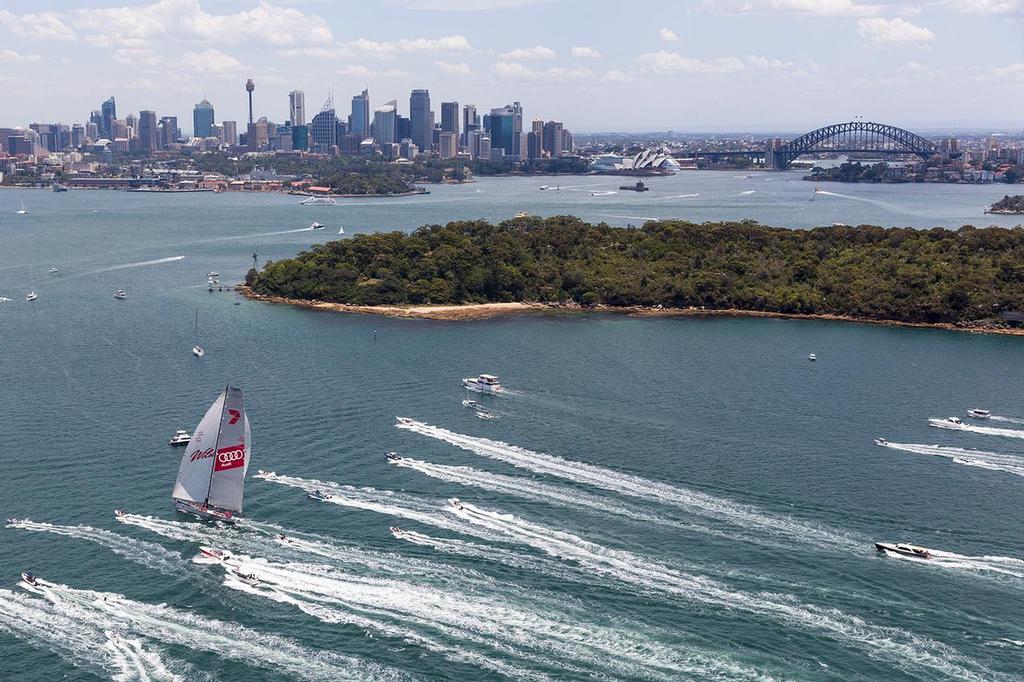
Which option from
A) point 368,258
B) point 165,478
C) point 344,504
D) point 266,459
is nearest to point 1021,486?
point 344,504

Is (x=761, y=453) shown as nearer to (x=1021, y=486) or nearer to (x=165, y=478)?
(x=1021, y=486)

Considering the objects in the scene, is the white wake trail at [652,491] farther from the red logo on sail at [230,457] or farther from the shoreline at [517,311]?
the shoreline at [517,311]

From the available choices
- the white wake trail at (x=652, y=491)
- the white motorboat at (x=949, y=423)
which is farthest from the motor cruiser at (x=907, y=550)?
the white motorboat at (x=949, y=423)

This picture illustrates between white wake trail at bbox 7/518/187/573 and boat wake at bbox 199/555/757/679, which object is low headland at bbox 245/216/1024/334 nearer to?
white wake trail at bbox 7/518/187/573

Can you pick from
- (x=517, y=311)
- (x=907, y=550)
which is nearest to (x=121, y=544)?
(x=907, y=550)

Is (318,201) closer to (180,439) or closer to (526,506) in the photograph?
(180,439)
